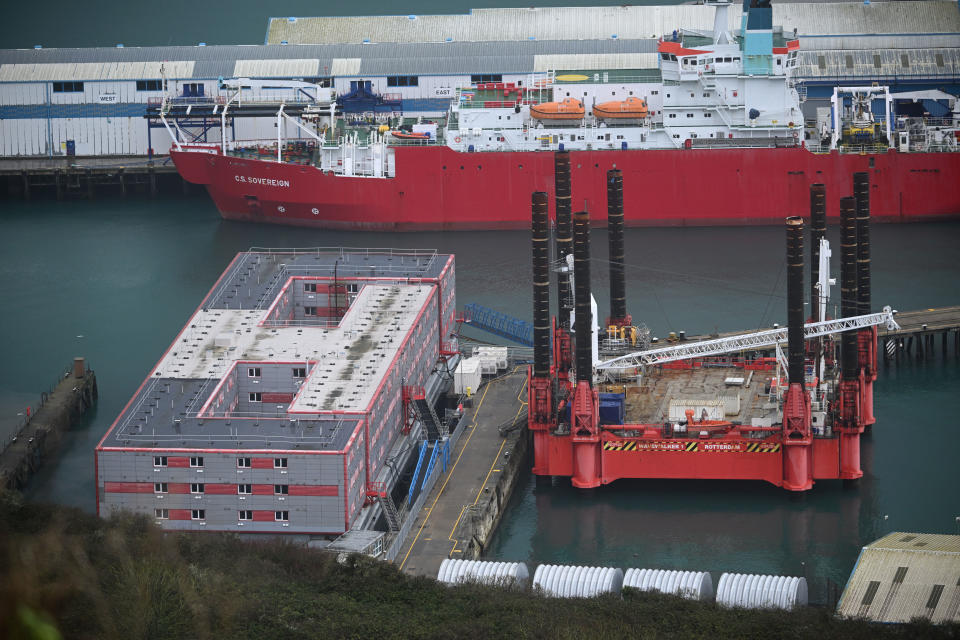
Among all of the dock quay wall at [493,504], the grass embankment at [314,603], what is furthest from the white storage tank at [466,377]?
the grass embankment at [314,603]

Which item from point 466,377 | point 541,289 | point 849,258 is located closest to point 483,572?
point 541,289

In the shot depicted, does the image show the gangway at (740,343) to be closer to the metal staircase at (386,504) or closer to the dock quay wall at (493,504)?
the dock quay wall at (493,504)

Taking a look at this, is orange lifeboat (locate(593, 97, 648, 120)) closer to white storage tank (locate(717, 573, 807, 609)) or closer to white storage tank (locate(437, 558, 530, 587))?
white storage tank (locate(437, 558, 530, 587))

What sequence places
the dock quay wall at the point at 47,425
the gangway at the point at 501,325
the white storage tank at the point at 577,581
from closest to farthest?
the white storage tank at the point at 577,581 < the dock quay wall at the point at 47,425 < the gangway at the point at 501,325

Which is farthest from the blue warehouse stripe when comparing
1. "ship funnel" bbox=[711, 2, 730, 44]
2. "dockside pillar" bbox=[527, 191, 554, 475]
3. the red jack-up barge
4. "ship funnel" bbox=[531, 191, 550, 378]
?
"dockside pillar" bbox=[527, 191, 554, 475]

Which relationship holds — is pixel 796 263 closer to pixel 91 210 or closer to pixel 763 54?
pixel 763 54

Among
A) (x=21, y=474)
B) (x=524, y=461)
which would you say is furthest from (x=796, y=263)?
(x=21, y=474)

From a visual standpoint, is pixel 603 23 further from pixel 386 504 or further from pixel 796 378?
pixel 386 504
